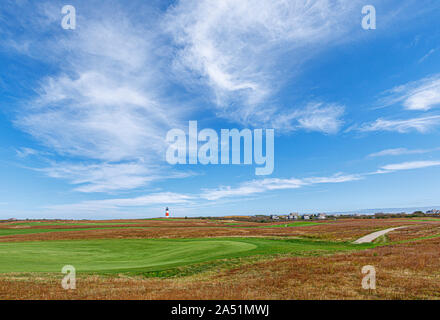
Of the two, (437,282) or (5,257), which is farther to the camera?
(5,257)

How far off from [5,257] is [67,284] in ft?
72.6

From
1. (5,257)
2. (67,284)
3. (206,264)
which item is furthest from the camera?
(5,257)

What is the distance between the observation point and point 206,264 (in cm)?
2611

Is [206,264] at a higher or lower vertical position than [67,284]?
lower
